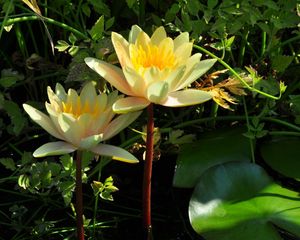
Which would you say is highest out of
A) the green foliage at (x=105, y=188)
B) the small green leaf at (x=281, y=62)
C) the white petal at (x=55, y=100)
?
the white petal at (x=55, y=100)

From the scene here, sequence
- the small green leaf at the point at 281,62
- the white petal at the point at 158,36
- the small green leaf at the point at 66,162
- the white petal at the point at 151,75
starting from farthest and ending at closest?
1. the small green leaf at the point at 281,62
2. the small green leaf at the point at 66,162
3. the white petal at the point at 158,36
4. the white petal at the point at 151,75

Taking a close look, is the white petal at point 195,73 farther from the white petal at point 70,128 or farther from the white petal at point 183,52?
the white petal at point 70,128

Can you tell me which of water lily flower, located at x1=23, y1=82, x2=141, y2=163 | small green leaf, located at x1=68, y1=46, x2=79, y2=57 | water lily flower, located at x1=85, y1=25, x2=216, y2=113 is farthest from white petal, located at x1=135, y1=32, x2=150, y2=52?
small green leaf, located at x1=68, y1=46, x2=79, y2=57

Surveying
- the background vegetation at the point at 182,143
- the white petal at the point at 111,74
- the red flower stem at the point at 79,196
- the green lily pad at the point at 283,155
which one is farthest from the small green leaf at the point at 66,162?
the green lily pad at the point at 283,155

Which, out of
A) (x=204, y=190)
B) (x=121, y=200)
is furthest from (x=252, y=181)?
(x=121, y=200)

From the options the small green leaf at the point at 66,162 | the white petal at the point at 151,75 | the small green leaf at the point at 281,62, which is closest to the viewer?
the white petal at the point at 151,75

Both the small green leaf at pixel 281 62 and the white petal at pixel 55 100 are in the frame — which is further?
the small green leaf at pixel 281 62

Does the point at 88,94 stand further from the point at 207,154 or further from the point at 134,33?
the point at 207,154

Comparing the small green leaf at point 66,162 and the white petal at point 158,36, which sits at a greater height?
the white petal at point 158,36

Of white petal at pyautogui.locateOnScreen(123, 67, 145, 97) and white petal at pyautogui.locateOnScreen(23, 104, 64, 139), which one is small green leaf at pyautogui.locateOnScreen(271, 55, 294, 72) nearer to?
white petal at pyautogui.locateOnScreen(123, 67, 145, 97)
